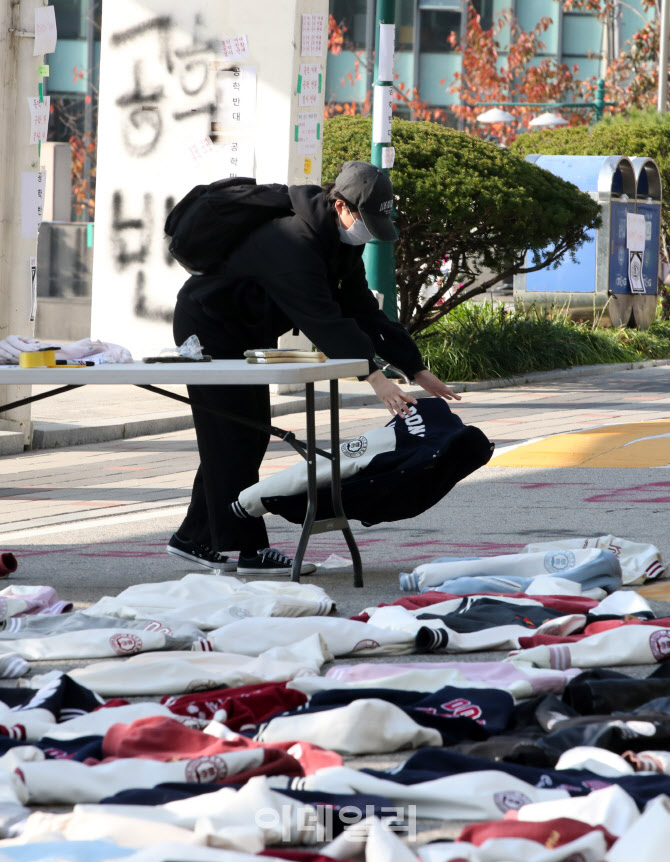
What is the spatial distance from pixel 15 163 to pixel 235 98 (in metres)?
3.91

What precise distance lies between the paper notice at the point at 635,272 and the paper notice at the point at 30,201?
1300 cm

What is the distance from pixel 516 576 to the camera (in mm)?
5953

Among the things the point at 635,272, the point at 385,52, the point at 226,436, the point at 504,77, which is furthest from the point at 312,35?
the point at 504,77

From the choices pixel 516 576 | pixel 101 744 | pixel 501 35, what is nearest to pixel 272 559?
pixel 516 576

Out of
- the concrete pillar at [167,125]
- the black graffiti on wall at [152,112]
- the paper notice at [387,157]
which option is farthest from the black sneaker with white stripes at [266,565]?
the paper notice at [387,157]

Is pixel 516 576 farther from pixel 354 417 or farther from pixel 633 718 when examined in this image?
pixel 354 417

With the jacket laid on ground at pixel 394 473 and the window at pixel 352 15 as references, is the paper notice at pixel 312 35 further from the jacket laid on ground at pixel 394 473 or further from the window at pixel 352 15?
the window at pixel 352 15

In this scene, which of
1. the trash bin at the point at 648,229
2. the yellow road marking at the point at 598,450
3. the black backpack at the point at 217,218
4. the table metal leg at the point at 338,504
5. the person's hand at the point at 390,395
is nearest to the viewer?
the person's hand at the point at 390,395

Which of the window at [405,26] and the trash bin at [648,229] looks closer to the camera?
the trash bin at [648,229]

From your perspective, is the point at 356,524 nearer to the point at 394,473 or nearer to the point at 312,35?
the point at 394,473

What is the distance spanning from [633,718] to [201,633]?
1.72m

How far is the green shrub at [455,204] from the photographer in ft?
51.9

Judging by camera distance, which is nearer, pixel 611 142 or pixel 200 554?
pixel 200 554

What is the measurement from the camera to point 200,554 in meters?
6.58
